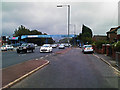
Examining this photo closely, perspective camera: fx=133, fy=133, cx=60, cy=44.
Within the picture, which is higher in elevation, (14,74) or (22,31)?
(22,31)

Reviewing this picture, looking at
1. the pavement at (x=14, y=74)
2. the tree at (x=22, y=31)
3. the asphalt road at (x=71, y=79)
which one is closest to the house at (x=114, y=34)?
the asphalt road at (x=71, y=79)

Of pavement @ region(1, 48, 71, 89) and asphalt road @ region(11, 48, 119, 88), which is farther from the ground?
pavement @ region(1, 48, 71, 89)

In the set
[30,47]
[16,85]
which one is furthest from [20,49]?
[16,85]

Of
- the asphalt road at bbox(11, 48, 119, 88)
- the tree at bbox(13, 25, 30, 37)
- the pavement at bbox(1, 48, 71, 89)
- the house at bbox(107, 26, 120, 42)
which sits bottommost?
the asphalt road at bbox(11, 48, 119, 88)

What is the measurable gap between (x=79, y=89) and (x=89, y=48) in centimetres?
1935

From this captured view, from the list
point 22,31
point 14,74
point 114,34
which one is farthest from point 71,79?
point 22,31

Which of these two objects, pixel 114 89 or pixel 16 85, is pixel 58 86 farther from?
pixel 114 89

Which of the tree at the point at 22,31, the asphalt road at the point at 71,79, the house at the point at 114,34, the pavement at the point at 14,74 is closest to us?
the asphalt road at the point at 71,79

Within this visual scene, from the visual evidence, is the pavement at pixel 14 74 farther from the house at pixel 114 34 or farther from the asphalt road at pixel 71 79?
the house at pixel 114 34

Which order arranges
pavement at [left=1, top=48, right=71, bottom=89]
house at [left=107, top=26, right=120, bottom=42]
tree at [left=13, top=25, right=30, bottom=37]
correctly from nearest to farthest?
pavement at [left=1, top=48, right=71, bottom=89]
house at [left=107, top=26, right=120, bottom=42]
tree at [left=13, top=25, right=30, bottom=37]

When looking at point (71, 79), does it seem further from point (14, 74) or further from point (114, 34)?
point (114, 34)

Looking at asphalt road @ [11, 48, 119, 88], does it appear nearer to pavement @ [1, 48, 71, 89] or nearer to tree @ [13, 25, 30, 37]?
pavement @ [1, 48, 71, 89]

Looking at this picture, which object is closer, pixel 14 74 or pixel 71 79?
pixel 71 79

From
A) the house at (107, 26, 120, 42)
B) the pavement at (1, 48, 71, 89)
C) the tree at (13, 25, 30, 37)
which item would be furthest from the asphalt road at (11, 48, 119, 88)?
the tree at (13, 25, 30, 37)
